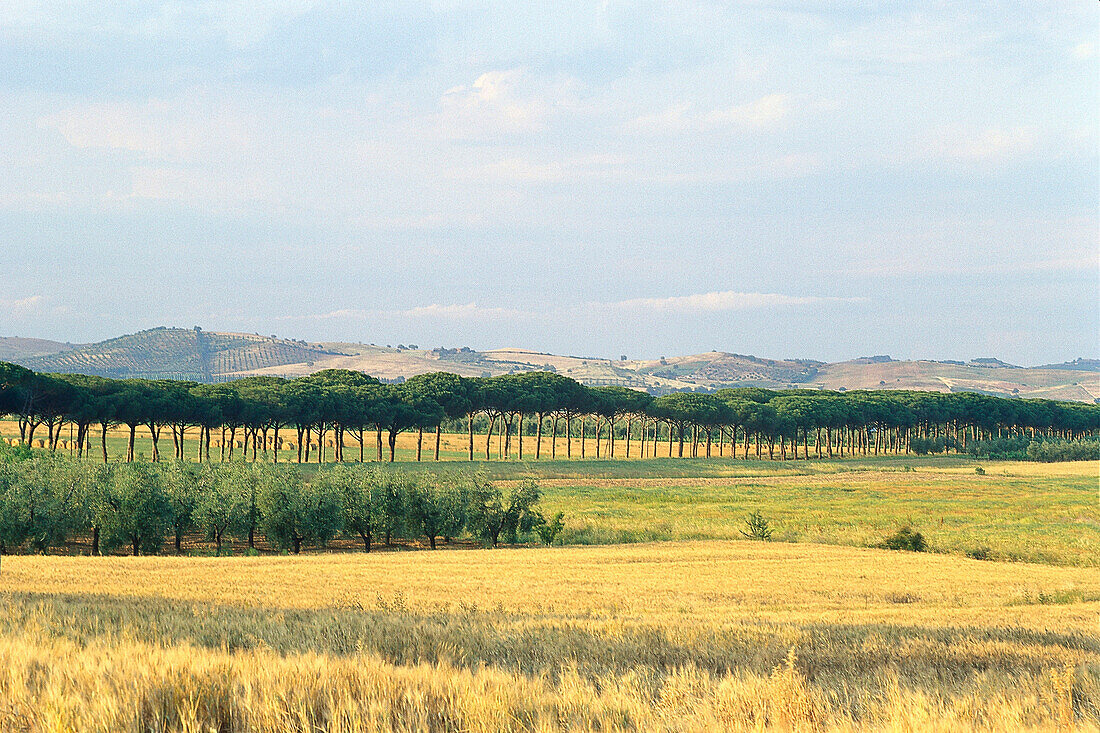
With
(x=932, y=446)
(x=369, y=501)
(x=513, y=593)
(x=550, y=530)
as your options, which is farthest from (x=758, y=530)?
(x=932, y=446)

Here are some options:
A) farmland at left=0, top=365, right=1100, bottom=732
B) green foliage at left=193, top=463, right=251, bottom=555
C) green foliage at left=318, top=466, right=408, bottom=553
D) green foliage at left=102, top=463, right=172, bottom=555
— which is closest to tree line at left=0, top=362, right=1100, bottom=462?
farmland at left=0, top=365, right=1100, bottom=732

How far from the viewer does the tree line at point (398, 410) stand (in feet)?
298

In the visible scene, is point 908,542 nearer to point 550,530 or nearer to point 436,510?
point 550,530

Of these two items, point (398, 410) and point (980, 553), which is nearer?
point (980, 553)

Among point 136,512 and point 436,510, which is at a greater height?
point 136,512

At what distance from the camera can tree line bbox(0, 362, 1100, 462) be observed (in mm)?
90875

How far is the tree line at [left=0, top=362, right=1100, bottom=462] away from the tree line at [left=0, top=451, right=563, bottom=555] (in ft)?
117

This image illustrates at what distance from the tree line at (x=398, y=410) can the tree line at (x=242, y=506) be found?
35.5m

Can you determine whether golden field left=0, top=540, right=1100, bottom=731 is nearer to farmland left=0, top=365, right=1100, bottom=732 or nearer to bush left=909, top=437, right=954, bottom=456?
farmland left=0, top=365, right=1100, bottom=732

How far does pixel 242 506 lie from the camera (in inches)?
2052

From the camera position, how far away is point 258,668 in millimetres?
6883

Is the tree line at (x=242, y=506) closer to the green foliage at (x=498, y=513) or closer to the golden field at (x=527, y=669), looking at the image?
the green foliage at (x=498, y=513)

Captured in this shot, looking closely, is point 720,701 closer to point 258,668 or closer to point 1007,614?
point 258,668

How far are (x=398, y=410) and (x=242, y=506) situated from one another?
62.8 m
